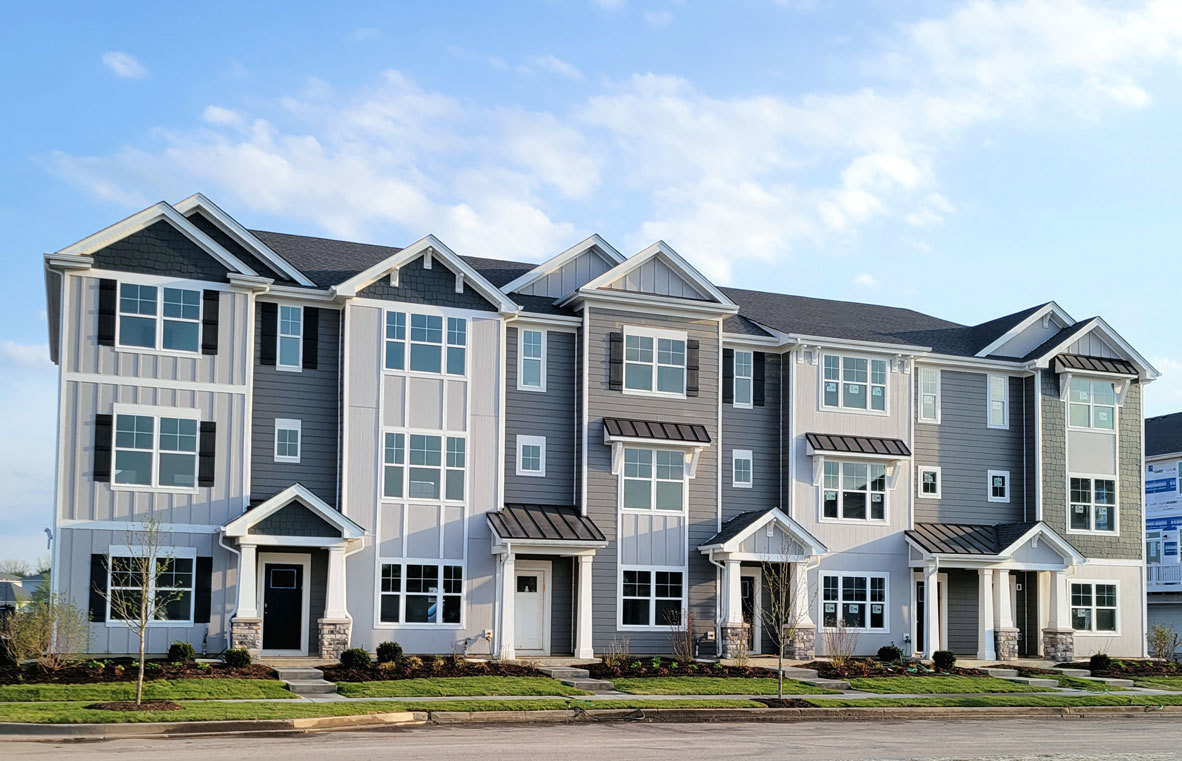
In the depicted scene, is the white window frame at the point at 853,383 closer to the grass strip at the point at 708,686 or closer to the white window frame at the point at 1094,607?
the white window frame at the point at 1094,607

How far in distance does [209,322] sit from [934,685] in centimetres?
1813

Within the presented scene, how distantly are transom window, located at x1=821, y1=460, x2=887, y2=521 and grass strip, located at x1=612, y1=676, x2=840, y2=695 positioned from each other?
881cm

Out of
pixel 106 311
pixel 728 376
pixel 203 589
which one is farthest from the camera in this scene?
pixel 728 376

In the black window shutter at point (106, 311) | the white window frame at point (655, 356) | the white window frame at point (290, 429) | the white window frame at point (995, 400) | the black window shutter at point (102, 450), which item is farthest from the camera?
the white window frame at point (995, 400)

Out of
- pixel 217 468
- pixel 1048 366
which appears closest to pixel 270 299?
pixel 217 468

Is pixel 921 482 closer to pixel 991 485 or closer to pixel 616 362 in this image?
pixel 991 485

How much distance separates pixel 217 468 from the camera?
29250 millimetres

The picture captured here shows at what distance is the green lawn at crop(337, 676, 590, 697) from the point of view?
921 inches

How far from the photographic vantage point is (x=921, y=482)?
37219 millimetres

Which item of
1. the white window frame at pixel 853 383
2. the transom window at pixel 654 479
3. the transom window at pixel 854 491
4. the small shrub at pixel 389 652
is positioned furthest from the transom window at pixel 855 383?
the small shrub at pixel 389 652

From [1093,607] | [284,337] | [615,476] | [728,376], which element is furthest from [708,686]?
[1093,607]

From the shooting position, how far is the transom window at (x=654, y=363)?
33.6 meters

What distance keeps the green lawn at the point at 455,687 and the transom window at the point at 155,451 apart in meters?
7.22

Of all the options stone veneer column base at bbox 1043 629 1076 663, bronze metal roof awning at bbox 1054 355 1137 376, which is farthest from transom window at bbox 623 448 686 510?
bronze metal roof awning at bbox 1054 355 1137 376
